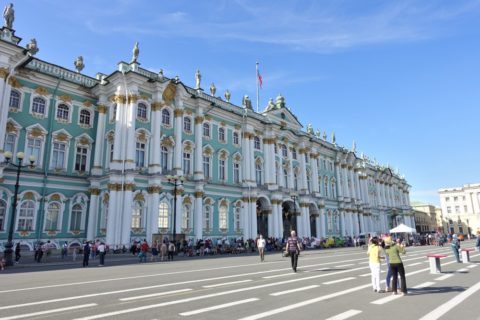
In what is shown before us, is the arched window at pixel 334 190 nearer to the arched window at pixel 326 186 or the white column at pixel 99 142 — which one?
the arched window at pixel 326 186

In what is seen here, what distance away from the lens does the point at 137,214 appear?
101 feet

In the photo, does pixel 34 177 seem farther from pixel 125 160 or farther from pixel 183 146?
pixel 183 146

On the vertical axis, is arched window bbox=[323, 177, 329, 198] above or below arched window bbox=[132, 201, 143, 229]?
above

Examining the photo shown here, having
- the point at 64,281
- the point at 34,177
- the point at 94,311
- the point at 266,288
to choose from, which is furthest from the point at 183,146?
the point at 94,311

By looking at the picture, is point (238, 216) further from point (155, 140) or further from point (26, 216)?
point (26, 216)

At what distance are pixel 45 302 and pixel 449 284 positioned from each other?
12.4 m

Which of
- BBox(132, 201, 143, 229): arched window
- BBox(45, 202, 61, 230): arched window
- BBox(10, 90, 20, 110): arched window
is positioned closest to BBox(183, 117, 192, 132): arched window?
BBox(132, 201, 143, 229): arched window

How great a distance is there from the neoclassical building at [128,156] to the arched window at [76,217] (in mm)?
86

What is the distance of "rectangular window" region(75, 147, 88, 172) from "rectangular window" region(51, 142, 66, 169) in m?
1.21

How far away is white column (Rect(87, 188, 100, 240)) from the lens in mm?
29891

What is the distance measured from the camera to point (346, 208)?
59281mm

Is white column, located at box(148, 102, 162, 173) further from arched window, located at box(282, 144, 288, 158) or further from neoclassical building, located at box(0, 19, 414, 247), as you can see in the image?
arched window, located at box(282, 144, 288, 158)

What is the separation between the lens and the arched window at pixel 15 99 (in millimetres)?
27473

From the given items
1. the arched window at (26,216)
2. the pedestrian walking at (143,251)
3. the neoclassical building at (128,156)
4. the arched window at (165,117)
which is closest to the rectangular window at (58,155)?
the neoclassical building at (128,156)
